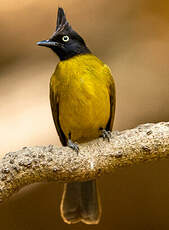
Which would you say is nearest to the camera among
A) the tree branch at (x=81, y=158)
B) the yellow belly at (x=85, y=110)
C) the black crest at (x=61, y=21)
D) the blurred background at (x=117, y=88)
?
the tree branch at (x=81, y=158)

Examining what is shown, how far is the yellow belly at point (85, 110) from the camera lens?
2369 millimetres

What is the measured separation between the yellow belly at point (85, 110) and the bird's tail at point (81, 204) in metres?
0.33

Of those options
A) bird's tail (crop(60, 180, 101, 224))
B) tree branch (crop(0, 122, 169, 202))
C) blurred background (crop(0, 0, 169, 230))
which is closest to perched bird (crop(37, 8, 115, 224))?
bird's tail (crop(60, 180, 101, 224))

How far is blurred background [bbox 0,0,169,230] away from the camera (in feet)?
10.8

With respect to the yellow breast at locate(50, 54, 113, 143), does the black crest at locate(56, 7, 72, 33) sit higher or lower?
higher

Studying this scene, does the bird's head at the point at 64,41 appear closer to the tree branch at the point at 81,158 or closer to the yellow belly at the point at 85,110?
the yellow belly at the point at 85,110

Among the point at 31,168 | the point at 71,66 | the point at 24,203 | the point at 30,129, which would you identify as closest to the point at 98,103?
the point at 71,66

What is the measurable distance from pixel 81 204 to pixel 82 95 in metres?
0.73

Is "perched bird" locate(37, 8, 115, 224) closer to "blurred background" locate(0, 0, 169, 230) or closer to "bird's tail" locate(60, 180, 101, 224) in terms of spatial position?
"bird's tail" locate(60, 180, 101, 224)

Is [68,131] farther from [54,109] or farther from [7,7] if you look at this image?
[7,7]

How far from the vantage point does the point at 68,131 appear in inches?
101

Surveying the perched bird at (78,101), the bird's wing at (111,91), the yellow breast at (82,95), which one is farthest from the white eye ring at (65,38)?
the bird's wing at (111,91)

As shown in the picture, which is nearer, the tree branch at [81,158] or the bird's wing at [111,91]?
the tree branch at [81,158]

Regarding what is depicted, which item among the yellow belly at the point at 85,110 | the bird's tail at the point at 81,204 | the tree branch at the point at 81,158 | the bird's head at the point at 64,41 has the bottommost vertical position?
the bird's tail at the point at 81,204
